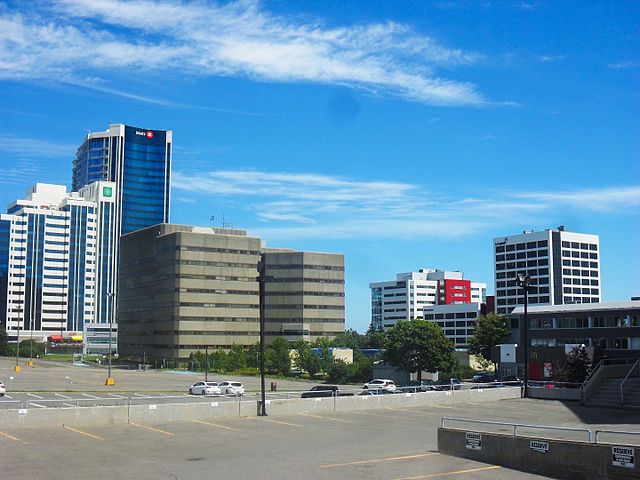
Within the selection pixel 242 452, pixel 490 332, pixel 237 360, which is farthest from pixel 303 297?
pixel 242 452

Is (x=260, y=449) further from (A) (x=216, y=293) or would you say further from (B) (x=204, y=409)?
(A) (x=216, y=293)

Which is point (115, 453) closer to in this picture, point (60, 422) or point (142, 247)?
point (60, 422)

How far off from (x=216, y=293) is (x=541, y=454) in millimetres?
136472

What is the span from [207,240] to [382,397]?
118 m

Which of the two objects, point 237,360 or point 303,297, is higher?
point 303,297

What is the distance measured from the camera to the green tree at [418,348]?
104 meters

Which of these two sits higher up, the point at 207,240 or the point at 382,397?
the point at 207,240

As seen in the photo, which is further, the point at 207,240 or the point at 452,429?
the point at 207,240

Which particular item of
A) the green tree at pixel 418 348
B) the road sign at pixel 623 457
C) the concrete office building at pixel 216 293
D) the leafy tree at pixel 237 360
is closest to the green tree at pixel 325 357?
the leafy tree at pixel 237 360

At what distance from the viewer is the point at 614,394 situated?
40562mm

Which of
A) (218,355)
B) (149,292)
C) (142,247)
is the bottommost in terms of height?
(218,355)

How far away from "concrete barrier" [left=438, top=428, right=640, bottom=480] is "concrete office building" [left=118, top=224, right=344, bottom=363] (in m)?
130

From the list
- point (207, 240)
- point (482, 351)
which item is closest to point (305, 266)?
point (207, 240)

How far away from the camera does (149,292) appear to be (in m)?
162
